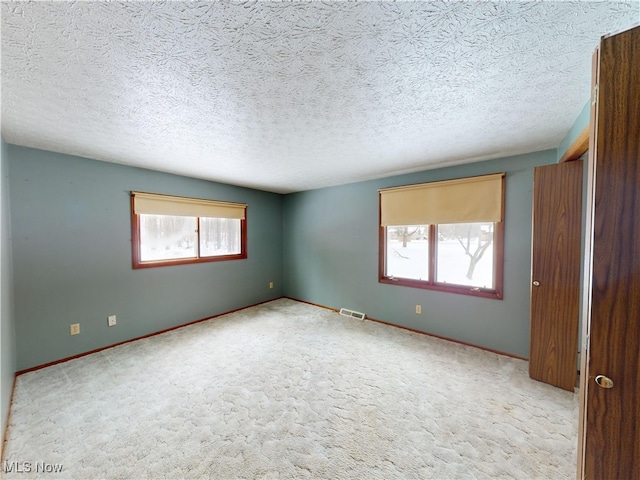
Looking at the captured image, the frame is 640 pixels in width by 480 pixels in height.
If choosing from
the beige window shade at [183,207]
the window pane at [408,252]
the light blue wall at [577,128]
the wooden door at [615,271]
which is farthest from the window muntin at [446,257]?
the beige window shade at [183,207]

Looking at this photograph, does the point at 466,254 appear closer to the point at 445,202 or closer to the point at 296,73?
the point at 445,202

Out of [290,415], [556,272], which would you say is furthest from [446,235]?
[290,415]

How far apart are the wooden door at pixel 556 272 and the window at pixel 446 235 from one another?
1.98 ft

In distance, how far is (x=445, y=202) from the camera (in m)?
3.10

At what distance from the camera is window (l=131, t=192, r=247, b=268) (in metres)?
3.18

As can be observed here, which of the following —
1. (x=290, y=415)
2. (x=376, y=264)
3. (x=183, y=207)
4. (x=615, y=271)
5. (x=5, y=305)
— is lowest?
(x=290, y=415)

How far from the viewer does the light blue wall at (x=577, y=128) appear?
5.37 ft

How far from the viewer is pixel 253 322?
374cm

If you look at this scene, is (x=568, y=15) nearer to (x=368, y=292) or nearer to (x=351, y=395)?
(x=351, y=395)

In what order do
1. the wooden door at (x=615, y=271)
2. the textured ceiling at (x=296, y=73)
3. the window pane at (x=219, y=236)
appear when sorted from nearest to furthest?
1. the wooden door at (x=615, y=271)
2. the textured ceiling at (x=296, y=73)
3. the window pane at (x=219, y=236)

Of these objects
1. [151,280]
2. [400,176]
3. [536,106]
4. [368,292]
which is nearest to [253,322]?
[151,280]

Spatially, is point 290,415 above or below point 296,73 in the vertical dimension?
below

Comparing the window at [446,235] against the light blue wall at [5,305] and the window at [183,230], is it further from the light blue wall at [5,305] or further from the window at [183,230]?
the light blue wall at [5,305]

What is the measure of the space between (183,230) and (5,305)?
190cm
